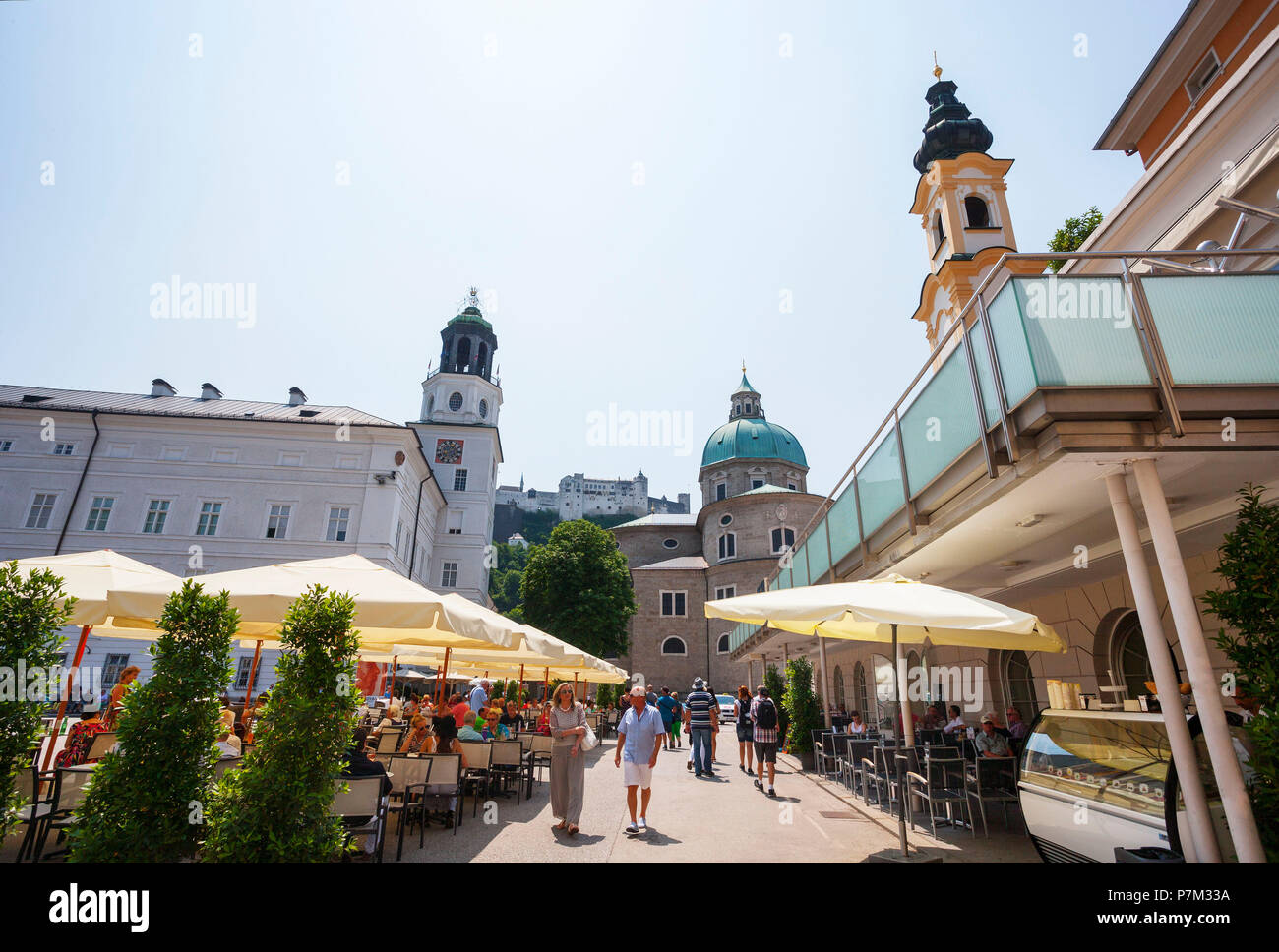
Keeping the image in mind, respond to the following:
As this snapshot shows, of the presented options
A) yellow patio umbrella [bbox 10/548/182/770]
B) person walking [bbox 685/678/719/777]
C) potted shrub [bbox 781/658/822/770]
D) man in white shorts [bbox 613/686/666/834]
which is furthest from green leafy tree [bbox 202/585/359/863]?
potted shrub [bbox 781/658/822/770]

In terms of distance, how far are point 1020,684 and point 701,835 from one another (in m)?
9.53

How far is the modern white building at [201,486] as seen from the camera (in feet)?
108

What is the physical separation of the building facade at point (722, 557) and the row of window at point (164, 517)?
2176cm

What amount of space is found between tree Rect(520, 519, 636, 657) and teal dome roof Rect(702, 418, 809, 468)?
51.1 ft

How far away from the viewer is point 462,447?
47250 millimetres

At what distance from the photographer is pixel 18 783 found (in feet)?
17.1

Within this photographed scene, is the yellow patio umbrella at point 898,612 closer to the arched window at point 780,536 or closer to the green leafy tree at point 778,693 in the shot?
the green leafy tree at point 778,693

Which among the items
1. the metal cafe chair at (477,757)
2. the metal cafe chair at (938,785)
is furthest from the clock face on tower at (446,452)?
the metal cafe chair at (938,785)

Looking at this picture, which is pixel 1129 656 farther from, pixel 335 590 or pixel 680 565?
pixel 680 565
